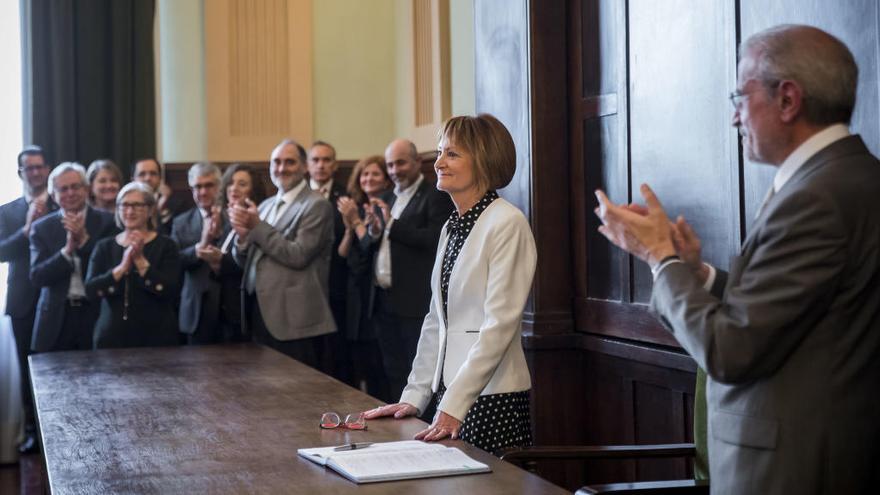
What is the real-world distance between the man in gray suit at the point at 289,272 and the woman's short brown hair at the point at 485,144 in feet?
8.25

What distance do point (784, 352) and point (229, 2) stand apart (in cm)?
619

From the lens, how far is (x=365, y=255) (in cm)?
539

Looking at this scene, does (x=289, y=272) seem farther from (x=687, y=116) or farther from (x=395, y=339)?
(x=687, y=116)

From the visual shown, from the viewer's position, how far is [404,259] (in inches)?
201

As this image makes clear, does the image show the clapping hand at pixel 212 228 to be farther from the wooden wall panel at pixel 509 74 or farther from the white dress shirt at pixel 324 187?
the wooden wall panel at pixel 509 74

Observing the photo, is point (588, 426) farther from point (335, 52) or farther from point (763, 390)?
point (335, 52)

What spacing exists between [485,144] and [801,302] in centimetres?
120

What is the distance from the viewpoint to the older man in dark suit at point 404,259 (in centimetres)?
508

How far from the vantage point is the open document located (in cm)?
198

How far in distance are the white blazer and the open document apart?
30 cm

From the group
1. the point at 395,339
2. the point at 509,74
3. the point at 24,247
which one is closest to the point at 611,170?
the point at 509,74

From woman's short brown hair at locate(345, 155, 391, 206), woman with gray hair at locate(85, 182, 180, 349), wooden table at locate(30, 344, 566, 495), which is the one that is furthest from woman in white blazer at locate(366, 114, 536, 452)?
woman's short brown hair at locate(345, 155, 391, 206)

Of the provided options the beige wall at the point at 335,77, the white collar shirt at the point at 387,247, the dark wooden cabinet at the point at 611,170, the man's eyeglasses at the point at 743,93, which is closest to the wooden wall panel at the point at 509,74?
the dark wooden cabinet at the point at 611,170

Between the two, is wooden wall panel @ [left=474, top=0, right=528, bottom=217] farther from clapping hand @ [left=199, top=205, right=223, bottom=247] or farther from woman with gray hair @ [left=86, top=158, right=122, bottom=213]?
woman with gray hair @ [left=86, top=158, right=122, bottom=213]
